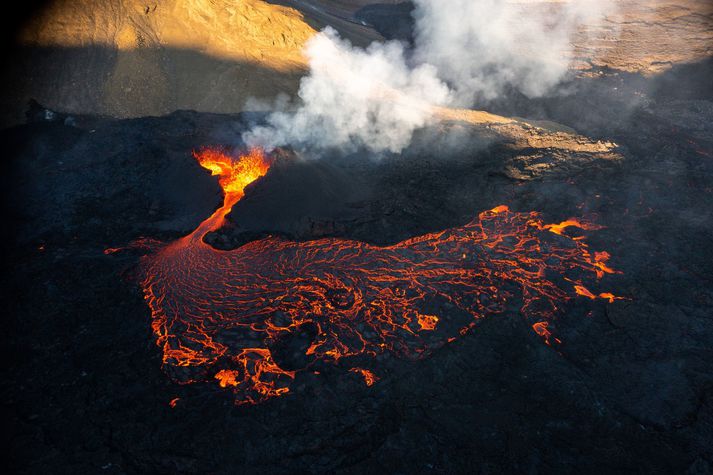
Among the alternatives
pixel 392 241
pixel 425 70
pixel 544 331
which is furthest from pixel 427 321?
pixel 425 70

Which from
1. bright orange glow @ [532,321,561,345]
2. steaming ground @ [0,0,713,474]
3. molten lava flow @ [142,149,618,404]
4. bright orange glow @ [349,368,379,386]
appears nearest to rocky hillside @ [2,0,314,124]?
steaming ground @ [0,0,713,474]

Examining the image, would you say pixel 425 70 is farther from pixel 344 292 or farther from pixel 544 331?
pixel 544 331

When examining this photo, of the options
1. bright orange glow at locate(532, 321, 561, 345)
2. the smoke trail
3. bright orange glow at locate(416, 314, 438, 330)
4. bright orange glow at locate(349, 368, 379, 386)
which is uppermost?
the smoke trail

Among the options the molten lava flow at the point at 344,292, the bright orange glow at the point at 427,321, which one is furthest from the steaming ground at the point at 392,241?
the bright orange glow at the point at 427,321

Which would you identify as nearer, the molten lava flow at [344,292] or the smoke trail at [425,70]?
the molten lava flow at [344,292]

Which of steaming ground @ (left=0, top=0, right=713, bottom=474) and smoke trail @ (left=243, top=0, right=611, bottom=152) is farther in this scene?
smoke trail @ (left=243, top=0, right=611, bottom=152)

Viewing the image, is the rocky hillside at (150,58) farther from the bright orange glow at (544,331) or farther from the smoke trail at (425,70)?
the bright orange glow at (544,331)

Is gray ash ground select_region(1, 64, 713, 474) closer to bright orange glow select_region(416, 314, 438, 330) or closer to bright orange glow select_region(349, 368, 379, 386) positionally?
bright orange glow select_region(349, 368, 379, 386)
